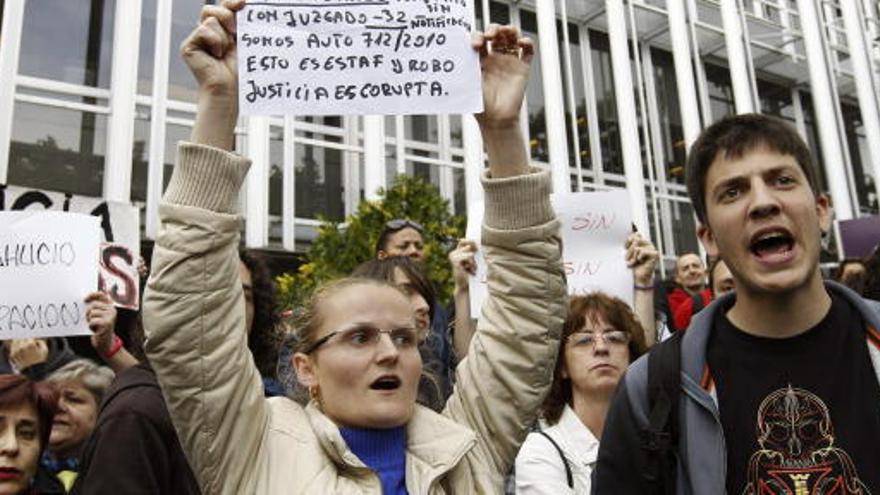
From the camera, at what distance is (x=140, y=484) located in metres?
2.37

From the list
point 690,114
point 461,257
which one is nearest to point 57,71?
point 461,257

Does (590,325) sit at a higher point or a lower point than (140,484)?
higher

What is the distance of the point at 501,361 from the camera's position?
85.6 inches

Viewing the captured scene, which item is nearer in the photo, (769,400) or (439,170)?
(769,400)

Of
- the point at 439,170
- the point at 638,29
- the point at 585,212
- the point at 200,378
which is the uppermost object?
the point at 638,29

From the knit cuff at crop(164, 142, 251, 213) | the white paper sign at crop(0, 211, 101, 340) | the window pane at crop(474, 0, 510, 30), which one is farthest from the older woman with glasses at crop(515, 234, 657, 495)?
the window pane at crop(474, 0, 510, 30)

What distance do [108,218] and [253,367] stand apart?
3667 mm

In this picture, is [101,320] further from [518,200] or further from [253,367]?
[518,200]

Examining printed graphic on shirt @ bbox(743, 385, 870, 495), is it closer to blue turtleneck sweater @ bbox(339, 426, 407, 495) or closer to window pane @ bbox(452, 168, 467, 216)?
blue turtleneck sweater @ bbox(339, 426, 407, 495)

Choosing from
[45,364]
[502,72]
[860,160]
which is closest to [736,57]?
[860,160]

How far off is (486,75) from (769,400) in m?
1.17

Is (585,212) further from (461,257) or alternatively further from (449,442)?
(449,442)

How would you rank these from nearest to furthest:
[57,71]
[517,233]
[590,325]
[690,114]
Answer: [517,233], [590,325], [57,71], [690,114]

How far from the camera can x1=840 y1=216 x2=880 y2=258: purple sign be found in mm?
Result: 7531
